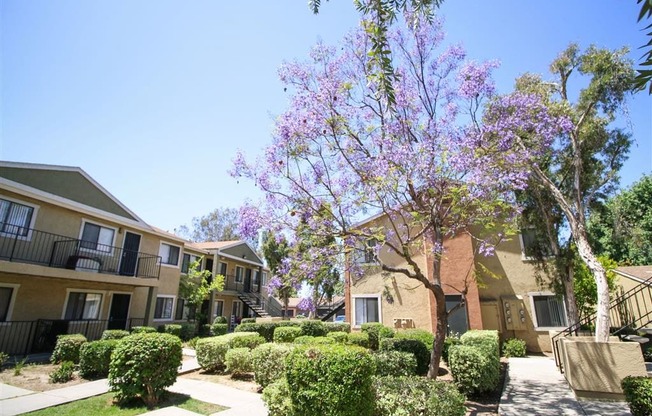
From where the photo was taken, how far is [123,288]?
58.2 ft

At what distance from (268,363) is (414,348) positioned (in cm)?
472

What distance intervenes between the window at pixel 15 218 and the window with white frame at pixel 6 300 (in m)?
2.08

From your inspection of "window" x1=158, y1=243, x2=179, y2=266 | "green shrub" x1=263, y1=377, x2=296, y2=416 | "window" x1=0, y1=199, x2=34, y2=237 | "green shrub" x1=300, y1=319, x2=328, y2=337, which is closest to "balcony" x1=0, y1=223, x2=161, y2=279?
"window" x1=0, y1=199, x2=34, y2=237

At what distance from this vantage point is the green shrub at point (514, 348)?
15167 mm

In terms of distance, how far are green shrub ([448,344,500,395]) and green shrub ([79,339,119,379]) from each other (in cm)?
1005

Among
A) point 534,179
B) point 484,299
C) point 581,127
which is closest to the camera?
point 581,127

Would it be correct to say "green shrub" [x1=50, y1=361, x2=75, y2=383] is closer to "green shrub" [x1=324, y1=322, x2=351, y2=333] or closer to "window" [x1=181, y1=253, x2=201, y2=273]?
"green shrub" [x1=324, y1=322, x2=351, y2=333]

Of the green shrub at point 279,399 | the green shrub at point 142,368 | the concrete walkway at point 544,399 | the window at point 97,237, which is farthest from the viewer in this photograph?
the window at point 97,237

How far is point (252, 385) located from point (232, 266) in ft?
74.3

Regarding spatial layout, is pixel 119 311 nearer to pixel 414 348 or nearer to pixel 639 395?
pixel 414 348

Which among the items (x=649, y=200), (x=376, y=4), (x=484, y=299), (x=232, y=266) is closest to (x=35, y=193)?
(x=376, y=4)

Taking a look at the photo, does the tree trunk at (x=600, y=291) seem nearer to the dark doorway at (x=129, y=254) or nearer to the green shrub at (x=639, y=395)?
the green shrub at (x=639, y=395)

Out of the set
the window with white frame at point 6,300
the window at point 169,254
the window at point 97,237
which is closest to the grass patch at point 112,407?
the window with white frame at point 6,300

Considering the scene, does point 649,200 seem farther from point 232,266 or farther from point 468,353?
point 232,266
